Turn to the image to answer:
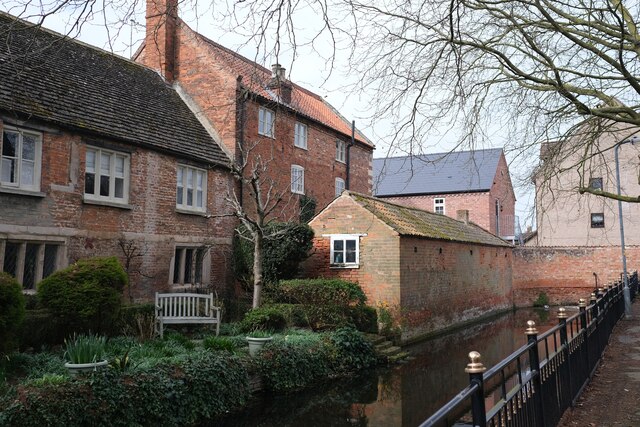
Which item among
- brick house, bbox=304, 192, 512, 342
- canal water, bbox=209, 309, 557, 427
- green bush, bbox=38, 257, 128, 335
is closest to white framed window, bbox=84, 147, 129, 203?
green bush, bbox=38, 257, 128, 335

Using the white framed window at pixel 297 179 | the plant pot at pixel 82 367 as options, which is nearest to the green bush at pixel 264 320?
the plant pot at pixel 82 367

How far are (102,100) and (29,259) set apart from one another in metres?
5.79

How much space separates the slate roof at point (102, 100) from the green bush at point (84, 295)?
4299 mm

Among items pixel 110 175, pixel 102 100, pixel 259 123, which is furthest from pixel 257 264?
pixel 259 123

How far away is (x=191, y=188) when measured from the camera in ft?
60.8

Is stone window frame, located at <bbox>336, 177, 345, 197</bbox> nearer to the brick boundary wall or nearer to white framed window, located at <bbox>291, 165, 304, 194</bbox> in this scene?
white framed window, located at <bbox>291, 165, 304, 194</bbox>

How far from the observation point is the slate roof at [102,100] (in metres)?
13.9

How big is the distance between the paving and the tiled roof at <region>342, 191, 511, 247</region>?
6717 millimetres

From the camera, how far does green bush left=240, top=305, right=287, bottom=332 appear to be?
548 inches

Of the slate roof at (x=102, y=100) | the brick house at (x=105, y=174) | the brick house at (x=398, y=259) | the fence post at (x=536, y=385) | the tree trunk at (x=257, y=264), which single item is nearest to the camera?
the fence post at (x=536, y=385)

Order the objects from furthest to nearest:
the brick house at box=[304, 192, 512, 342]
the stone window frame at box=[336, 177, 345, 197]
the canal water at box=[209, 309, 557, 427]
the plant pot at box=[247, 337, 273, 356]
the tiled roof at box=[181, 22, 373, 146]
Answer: the stone window frame at box=[336, 177, 345, 197] → the tiled roof at box=[181, 22, 373, 146] → the brick house at box=[304, 192, 512, 342] → the plant pot at box=[247, 337, 273, 356] → the canal water at box=[209, 309, 557, 427]

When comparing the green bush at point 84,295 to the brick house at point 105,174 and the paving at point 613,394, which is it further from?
the paving at point 613,394

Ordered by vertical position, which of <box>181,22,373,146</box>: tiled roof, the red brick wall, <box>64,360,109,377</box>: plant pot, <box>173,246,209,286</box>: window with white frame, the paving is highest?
<box>181,22,373,146</box>: tiled roof

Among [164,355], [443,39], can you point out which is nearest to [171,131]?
[164,355]
